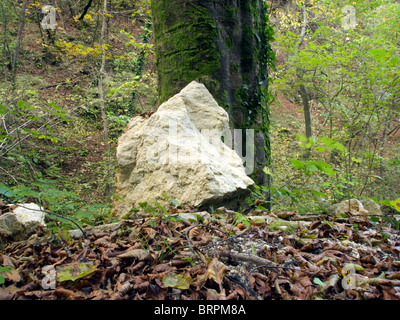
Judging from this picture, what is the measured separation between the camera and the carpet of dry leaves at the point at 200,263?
1.47 meters

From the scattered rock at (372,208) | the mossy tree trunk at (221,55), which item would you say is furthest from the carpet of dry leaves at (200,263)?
the mossy tree trunk at (221,55)

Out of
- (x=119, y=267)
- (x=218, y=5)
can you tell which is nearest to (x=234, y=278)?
(x=119, y=267)

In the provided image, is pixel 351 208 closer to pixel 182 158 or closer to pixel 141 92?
pixel 182 158

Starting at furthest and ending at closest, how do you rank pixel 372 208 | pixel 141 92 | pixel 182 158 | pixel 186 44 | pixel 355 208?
pixel 141 92 → pixel 186 44 → pixel 372 208 → pixel 355 208 → pixel 182 158

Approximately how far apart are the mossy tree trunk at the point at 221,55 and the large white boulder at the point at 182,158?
1.06ft

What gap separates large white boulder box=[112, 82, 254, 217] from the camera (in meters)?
2.85

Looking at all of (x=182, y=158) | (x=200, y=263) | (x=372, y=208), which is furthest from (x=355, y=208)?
(x=200, y=263)

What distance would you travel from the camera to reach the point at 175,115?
10.9 ft

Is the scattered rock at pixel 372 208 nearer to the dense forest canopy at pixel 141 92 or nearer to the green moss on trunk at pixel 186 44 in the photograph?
the dense forest canopy at pixel 141 92

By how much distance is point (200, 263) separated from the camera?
1707 mm

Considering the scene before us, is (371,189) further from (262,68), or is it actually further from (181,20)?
(181,20)

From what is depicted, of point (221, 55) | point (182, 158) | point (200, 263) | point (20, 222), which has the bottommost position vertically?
point (200, 263)

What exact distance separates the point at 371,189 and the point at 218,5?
22.3 feet

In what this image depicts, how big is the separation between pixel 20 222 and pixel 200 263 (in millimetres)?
1565
